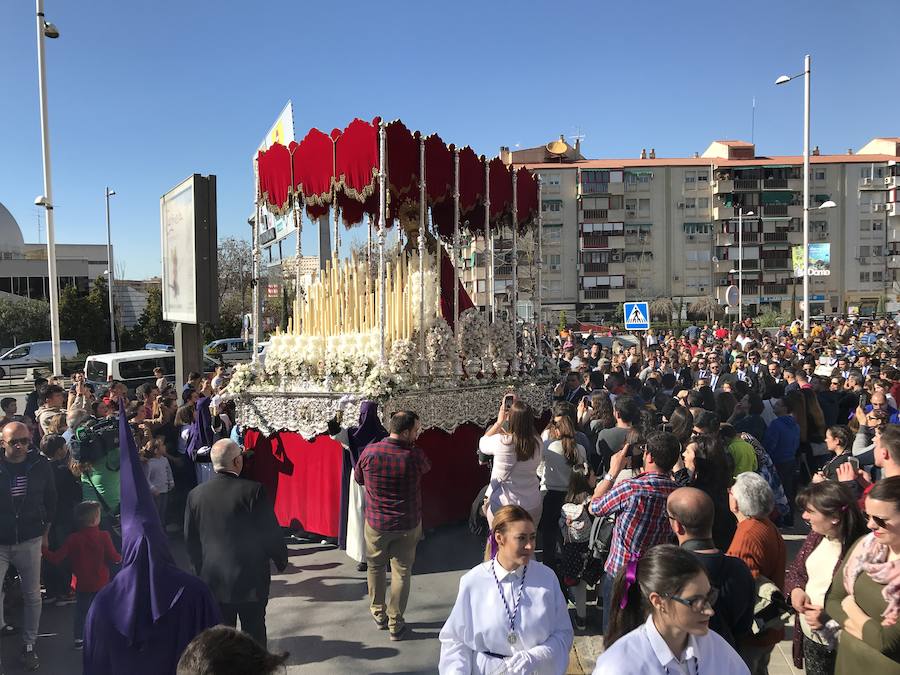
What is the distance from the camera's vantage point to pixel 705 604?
2170mm

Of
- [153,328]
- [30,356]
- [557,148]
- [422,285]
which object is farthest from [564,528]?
[557,148]

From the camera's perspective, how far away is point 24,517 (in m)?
4.73

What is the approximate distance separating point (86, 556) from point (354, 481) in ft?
8.18

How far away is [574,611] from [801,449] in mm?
5020

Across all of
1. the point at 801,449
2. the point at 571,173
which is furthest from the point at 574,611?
the point at 571,173

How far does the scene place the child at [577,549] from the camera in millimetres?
4898

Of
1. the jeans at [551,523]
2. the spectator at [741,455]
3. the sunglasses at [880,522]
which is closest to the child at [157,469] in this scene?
the jeans at [551,523]

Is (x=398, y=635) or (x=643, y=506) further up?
(x=643, y=506)

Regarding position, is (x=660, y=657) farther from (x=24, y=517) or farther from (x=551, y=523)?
(x=24, y=517)

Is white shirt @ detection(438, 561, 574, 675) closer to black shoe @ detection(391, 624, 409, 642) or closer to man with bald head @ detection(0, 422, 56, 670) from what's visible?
black shoe @ detection(391, 624, 409, 642)

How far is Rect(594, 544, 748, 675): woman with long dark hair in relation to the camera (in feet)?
7.01

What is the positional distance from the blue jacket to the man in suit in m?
5.75

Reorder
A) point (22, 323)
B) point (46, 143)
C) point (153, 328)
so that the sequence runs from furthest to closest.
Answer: point (153, 328)
point (22, 323)
point (46, 143)

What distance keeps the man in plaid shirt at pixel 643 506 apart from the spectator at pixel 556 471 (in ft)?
4.83
